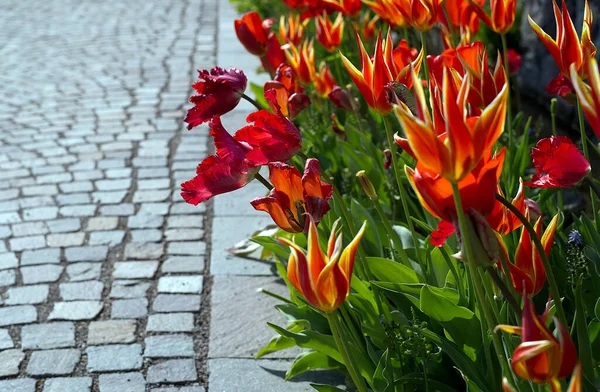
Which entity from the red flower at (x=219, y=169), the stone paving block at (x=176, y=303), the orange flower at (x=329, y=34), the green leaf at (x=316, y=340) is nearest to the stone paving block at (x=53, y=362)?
the stone paving block at (x=176, y=303)

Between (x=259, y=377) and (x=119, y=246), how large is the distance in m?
1.33

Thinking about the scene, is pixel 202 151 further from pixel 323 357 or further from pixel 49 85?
pixel 323 357

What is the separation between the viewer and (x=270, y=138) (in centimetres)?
176

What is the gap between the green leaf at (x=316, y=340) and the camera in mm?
2204

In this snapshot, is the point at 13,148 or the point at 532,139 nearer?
the point at 532,139

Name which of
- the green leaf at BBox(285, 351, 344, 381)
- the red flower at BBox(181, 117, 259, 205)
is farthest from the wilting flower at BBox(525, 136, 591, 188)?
the green leaf at BBox(285, 351, 344, 381)

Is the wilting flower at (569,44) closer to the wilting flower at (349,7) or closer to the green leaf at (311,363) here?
the green leaf at (311,363)

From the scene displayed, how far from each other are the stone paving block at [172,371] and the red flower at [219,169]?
1.03 meters

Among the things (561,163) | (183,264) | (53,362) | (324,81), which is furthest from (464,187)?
(183,264)

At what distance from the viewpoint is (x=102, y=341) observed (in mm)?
2908

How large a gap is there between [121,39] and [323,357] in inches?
254

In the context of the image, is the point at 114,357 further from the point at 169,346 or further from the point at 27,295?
the point at 27,295

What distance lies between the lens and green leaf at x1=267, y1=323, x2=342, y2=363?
2.20m

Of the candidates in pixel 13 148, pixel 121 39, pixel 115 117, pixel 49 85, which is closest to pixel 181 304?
pixel 13 148
